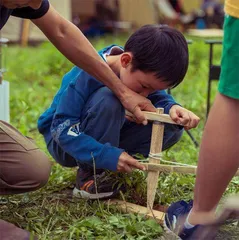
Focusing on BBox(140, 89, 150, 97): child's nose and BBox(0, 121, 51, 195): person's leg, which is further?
BBox(140, 89, 150, 97): child's nose

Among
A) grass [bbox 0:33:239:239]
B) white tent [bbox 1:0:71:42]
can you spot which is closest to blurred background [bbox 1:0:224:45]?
white tent [bbox 1:0:71:42]

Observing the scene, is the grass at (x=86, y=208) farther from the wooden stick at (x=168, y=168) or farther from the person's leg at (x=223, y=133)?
the person's leg at (x=223, y=133)

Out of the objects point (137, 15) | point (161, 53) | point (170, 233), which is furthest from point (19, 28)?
point (170, 233)

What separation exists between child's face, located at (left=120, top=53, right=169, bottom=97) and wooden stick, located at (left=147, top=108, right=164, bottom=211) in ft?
0.36

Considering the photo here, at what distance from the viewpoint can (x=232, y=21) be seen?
2088 mm

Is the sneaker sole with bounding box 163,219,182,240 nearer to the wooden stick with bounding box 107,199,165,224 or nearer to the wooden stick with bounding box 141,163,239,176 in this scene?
the wooden stick with bounding box 107,199,165,224

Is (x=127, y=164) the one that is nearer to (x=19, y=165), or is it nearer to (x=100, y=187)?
(x=100, y=187)

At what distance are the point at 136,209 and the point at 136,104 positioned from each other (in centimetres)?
43

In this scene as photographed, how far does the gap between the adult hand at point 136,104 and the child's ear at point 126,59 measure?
11 centimetres

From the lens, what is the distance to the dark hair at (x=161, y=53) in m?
2.70

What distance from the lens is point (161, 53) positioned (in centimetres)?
271

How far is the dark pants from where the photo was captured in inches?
109

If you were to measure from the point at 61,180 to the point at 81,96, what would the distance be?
1.86 ft

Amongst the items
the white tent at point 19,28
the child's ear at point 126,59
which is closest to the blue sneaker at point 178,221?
the child's ear at point 126,59
